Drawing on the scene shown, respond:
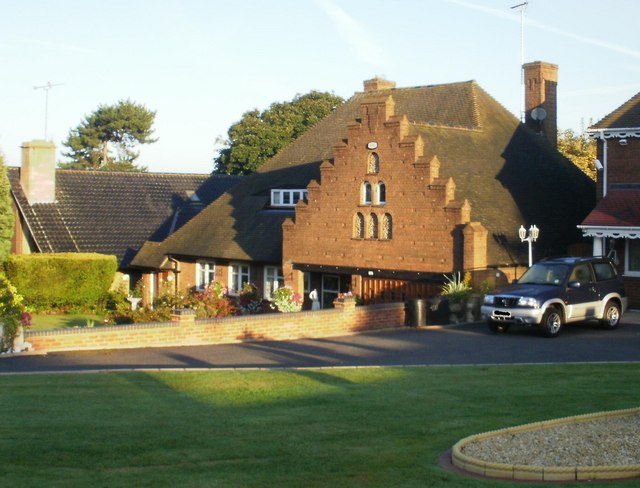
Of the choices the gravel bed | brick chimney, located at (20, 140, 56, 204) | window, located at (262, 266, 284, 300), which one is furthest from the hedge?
the gravel bed

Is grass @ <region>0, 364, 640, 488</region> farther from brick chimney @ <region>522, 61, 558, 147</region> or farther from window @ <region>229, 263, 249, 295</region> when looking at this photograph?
Answer: brick chimney @ <region>522, 61, 558, 147</region>

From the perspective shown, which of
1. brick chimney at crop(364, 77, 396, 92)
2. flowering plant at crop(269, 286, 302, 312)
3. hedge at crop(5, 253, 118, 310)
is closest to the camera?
flowering plant at crop(269, 286, 302, 312)

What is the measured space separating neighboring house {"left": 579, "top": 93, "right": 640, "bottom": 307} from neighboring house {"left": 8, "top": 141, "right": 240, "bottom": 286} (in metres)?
23.9

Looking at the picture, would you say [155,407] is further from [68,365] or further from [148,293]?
[148,293]

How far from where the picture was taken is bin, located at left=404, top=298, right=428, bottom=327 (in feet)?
88.0

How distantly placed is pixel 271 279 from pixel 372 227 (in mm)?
5970

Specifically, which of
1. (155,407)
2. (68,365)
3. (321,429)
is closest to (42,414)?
(155,407)

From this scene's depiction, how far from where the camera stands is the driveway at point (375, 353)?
19.1m

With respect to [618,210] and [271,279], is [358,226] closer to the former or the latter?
[271,279]

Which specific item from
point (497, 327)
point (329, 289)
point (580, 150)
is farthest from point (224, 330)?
point (580, 150)

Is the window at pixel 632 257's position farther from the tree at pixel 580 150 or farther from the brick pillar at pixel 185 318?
the tree at pixel 580 150

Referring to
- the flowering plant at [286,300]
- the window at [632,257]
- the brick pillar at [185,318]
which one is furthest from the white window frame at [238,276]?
the window at [632,257]

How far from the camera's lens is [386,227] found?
3253cm

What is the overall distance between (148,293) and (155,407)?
30150mm
